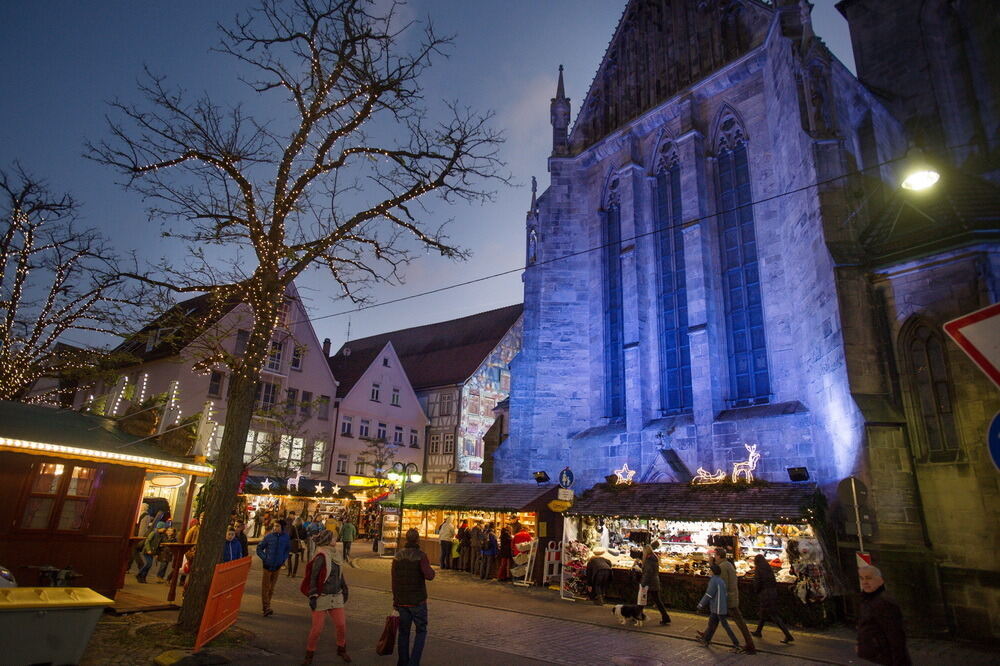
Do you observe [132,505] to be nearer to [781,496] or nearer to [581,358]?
[781,496]

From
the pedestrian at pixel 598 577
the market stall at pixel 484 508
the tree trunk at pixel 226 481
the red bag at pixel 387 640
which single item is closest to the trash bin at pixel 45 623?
the tree trunk at pixel 226 481

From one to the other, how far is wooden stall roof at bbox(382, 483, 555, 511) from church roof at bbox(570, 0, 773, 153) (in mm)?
14468

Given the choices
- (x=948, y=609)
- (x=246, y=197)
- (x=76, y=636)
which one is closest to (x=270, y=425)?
(x=246, y=197)

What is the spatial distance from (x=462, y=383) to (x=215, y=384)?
16875 millimetres

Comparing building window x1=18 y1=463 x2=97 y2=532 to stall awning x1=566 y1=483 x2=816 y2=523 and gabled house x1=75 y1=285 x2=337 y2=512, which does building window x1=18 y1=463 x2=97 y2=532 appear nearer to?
stall awning x1=566 y1=483 x2=816 y2=523

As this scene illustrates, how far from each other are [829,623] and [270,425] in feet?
94.5

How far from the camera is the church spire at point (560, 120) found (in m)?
25.9

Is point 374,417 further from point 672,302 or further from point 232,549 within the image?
point 232,549

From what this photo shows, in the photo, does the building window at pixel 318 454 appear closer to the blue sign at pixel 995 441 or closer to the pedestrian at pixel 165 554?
the pedestrian at pixel 165 554

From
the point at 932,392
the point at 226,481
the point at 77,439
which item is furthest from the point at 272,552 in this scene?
the point at 932,392

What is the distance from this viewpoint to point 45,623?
611 cm

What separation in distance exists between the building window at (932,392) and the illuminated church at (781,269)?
4 centimetres

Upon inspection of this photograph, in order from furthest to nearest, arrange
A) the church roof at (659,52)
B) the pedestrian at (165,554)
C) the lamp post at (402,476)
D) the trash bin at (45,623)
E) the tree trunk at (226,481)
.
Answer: the lamp post at (402,476) < the church roof at (659,52) < the pedestrian at (165,554) < the tree trunk at (226,481) < the trash bin at (45,623)

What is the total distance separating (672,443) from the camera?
1897 centimetres
